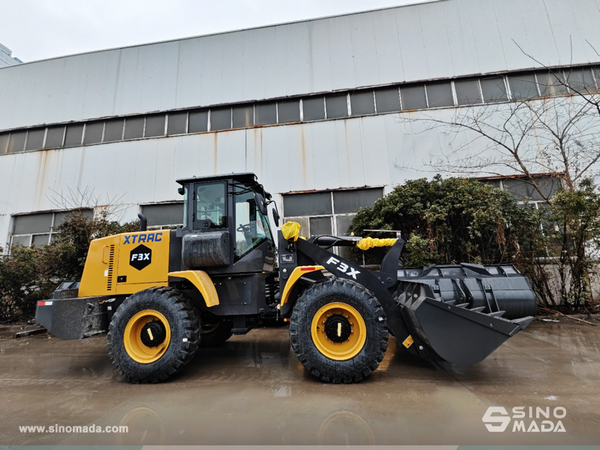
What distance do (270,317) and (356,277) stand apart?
1554 millimetres

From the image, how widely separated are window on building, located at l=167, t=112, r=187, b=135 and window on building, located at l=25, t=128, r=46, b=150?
5.49m

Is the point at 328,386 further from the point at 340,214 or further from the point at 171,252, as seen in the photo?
the point at 340,214

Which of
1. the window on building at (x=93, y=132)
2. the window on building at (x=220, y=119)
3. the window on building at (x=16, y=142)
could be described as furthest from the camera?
the window on building at (x=16, y=142)

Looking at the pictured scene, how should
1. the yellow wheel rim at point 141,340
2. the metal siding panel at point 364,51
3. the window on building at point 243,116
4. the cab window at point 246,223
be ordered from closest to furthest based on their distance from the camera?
the yellow wheel rim at point 141,340
the cab window at point 246,223
the metal siding panel at point 364,51
the window on building at point 243,116

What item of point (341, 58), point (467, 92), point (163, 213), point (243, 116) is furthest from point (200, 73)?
point (467, 92)

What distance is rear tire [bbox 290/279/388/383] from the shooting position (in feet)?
10.9

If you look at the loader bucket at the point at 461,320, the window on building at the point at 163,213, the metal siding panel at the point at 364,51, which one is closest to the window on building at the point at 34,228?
the window on building at the point at 163,213

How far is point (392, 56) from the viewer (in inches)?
398

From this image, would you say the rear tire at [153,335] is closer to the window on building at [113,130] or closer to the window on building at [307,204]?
the window on building at [307,204]

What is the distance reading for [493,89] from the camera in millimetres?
9758

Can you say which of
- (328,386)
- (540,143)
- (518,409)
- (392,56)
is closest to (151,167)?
(392,56)

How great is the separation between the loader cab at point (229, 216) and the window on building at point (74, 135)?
1026cm

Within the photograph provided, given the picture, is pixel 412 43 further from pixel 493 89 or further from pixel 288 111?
pixel 288 111

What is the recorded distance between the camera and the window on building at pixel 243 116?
10.5 m
